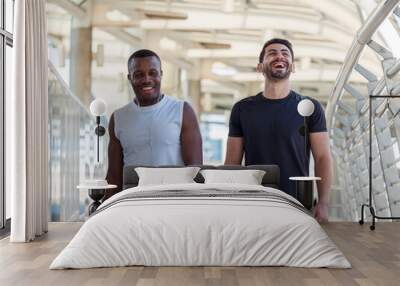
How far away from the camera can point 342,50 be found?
10.7 m

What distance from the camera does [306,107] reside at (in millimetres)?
7039

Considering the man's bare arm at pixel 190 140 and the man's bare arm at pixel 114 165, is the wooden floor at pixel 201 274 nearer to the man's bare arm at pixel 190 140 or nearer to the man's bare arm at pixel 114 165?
the man's bare arm at pixel 114 165

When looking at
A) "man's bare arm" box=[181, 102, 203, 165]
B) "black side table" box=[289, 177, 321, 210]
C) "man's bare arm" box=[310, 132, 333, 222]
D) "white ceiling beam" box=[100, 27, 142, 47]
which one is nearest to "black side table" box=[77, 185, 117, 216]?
"man's bare arm" box=[181, 102, 203, 165]

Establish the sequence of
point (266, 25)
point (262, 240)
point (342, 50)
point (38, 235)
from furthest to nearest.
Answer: point (342, 50) < point (266, 25) < point (38, 235) < point (262, 240)

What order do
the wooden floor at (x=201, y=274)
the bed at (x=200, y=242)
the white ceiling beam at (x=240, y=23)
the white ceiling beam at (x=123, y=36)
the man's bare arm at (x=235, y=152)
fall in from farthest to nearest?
the white ceiling beam at (x=240, y=23)
the white ceiling beam at (x=123, y=36)
the man's bare arm at (x=235, y=152)
the bed at (x=200, y=242)
the wooden floor at (x=201, y=274)

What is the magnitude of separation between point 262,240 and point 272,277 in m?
0.39

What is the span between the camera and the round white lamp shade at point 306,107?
277 inches

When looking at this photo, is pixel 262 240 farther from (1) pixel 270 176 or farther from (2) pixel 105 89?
(2) pixel 105 89

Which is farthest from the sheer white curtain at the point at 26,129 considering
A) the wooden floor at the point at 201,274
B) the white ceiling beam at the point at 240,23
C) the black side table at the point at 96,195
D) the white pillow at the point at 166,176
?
the white ceiling beam at the point at 240,23

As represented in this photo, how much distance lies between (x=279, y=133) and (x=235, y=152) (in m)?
0.54

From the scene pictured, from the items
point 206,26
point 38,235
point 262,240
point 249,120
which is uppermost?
point 206,26

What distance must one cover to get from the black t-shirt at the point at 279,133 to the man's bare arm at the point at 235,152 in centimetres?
6

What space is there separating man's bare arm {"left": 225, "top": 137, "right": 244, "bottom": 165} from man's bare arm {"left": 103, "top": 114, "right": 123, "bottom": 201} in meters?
1.19

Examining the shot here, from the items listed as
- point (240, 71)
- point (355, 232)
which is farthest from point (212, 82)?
point (355, 232)
